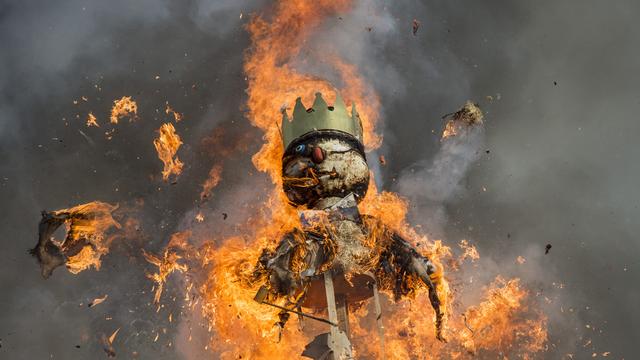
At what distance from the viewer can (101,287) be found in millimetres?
21328

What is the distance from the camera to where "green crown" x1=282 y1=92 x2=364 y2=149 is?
35.0 feet

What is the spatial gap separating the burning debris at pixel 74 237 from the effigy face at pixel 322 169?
14.5 ft

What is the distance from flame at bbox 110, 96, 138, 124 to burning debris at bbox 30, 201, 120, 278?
388 inches

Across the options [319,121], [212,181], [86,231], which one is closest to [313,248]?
[319,121]

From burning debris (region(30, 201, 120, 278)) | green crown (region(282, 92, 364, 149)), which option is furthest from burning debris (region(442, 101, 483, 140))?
burning debris (region(30, 201, 120, 278))

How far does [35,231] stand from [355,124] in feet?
55.7

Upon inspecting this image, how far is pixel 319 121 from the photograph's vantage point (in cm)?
1069

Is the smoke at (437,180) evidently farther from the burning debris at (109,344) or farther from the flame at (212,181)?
the burning debris at (109,344)

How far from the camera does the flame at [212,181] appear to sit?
19719 millimetres

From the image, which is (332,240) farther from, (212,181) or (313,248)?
(212,181)

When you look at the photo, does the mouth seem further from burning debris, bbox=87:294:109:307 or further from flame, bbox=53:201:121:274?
burning debris, bbox=87:294:109:307

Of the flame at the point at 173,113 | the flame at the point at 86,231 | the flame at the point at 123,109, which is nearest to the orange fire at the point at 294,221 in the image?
the flame at the point at 86,231

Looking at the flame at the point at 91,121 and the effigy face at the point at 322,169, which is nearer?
the effigy face at the point at 322,169

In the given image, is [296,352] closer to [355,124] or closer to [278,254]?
[278,254]
